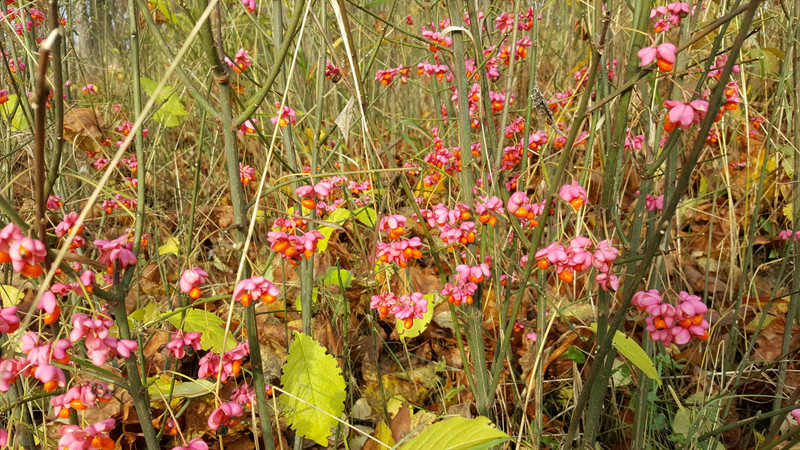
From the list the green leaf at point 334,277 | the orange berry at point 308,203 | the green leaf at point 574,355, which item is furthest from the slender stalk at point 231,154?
the green leaf at point 574,355

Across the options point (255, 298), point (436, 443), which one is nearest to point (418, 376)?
point (436, 443)

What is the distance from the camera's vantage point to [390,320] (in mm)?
2182

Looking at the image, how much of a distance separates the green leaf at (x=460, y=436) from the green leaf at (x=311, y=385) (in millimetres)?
416

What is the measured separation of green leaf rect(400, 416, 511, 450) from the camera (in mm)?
895

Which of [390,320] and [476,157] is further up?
[476,157]

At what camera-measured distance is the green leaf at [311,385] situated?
4.58 ft

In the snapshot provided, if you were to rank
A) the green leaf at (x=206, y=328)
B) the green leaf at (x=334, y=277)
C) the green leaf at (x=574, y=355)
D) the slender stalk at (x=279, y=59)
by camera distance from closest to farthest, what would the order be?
the slender stalk at (x=279, y=59) → the green leaf at (x=206, y=328) → the green leaf at (x=574, y=355) → the green leaf at (x=334, y=277)

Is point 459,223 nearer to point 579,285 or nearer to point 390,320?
point 390,320

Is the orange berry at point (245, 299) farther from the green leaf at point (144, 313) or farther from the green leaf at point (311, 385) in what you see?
the green leaf at point (144, 313)

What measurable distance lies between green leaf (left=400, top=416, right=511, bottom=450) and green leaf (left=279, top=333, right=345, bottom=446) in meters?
0.42

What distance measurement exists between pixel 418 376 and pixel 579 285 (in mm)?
856

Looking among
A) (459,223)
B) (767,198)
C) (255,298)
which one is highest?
(255,298)

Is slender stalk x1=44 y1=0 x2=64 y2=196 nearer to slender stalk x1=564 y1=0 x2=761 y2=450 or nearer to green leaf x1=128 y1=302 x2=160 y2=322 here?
green leaf x1=128 y1=302 x2=160 y2=322

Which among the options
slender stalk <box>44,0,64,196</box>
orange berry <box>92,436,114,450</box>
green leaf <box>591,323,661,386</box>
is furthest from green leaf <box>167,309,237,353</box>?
green leaf <box>591,323,661,386</box>
